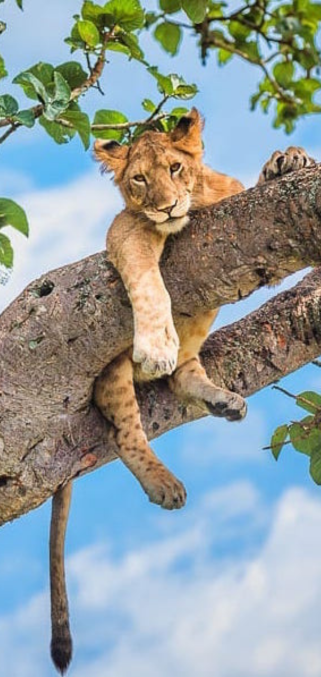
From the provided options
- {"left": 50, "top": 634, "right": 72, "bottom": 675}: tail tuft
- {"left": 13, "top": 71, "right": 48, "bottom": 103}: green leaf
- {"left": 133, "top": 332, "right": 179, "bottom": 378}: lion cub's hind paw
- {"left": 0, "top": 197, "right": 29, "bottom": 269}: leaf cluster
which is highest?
{"left": 13, "top": 71, "right": 48, "bottom": 103}: green leaf

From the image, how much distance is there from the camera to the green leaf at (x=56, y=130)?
3.58 metres

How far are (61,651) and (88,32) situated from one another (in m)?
2.54

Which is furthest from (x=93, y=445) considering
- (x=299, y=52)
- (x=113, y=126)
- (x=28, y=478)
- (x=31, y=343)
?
(x=299, y=52)

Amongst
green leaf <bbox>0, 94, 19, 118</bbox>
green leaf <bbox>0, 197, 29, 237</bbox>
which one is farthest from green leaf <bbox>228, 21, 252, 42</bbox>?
green leaf <bbox>0, 197, 29, 237</bbox>

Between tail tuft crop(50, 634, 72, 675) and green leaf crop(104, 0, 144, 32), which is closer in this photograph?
green leaf crop(104, 0, 144, 32)

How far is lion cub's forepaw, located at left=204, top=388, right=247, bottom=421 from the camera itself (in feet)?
12.7

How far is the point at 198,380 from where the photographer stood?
13.8 ft

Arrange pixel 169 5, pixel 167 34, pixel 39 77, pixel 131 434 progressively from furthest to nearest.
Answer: pixel 167 34
pixel 169 5
pixel 131 434
pixel 39 77

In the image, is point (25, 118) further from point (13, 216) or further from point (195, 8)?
point (195, 8)

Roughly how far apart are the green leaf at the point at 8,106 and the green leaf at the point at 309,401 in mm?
1598

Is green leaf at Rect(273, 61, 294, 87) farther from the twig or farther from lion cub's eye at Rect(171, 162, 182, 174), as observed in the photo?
lion cub's eye at Rect(171, 162, 182, 174)

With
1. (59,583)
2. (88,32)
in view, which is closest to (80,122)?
(88,32)

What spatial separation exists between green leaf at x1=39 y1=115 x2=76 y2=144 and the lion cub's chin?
1.40 ft

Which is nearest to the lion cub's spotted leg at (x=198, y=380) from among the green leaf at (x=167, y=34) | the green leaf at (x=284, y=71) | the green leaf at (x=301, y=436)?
the green leaf at (x=301, y=436)
